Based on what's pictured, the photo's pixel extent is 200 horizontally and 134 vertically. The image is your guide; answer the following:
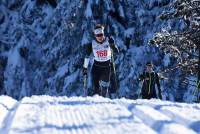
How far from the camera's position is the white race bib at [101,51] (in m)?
10.4

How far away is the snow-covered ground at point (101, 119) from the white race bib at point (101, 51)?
387 centimetres

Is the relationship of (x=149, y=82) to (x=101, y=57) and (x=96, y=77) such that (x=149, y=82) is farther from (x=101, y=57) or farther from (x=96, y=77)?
(x=101, y=57)

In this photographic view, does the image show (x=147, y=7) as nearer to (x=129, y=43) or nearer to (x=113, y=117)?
(x=129, y=43)

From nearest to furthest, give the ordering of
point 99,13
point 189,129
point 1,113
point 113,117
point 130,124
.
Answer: point 189,129, point 130,124, point 113,117, point 1,113, point 99,13

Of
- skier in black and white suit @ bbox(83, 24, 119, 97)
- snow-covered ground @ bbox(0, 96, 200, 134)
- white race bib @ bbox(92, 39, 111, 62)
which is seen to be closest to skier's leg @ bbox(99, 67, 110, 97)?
skier in black and white suit @ bbox(83, 24, 119, 97)

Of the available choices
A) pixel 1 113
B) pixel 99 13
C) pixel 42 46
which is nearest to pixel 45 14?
pixel 42 46

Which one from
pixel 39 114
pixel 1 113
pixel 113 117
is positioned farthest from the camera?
pixel 1 113

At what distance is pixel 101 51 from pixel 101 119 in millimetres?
5300

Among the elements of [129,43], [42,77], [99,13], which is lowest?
[42,77]

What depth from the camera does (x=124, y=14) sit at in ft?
107

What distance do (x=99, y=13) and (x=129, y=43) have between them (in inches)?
111

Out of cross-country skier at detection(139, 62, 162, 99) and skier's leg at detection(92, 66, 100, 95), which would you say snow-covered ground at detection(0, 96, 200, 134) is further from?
cross-country skier at detection(139, 62, 162, 99)

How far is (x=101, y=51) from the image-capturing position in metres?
10.4

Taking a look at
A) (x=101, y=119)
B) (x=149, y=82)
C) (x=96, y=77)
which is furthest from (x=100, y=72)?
(x=101, y=119)
